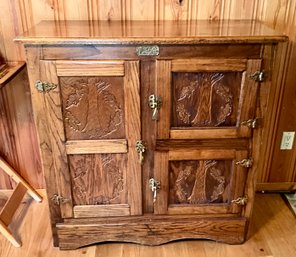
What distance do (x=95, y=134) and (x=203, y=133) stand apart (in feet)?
1.42

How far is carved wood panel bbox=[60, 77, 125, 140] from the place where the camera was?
134 centimetres

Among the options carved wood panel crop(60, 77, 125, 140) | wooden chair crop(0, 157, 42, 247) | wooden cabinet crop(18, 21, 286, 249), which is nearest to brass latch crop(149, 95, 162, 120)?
wooden cabinet crop(18, 21, 286, 249)

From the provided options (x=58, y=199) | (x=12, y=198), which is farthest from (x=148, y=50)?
(x=12, y=198)

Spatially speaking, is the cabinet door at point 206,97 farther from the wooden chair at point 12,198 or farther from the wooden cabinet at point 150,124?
the wooden chair at point 12,198

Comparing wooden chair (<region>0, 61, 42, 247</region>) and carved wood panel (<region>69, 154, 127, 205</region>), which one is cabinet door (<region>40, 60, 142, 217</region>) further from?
wooden chair (<region>0, 61, 42, 247</region>)

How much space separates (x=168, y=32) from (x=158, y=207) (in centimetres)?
75

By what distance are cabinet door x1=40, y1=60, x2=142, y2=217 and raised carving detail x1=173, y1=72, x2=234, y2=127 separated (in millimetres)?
165

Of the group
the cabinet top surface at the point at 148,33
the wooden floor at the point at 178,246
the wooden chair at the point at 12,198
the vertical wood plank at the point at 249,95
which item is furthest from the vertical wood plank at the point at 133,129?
the wooden chair at the point at 12,198

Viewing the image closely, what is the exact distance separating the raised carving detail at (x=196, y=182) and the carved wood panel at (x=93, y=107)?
31 centimetres

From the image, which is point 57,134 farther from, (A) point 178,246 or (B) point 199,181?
(A) point 178,246

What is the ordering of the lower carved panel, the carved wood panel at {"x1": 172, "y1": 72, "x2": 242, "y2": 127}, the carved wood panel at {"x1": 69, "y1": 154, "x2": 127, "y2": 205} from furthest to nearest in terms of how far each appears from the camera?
the lower carved panel < the carved wood panel at {"x1": 69, "y1": 154, "x2": 127, "y2": 205} < the carved wood panel at {"x1": 172, "y1": 72, "x2": 242, "y2": 127}

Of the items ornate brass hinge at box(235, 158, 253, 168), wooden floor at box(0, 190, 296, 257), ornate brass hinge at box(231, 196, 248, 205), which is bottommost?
wooden floor at box(0, 190, 296, 257)

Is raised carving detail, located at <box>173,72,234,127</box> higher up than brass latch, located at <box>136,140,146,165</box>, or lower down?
higher up

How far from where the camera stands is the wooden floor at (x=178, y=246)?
1645 millimetres
